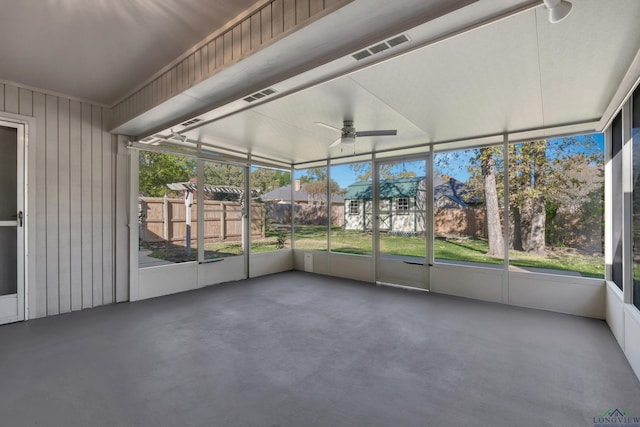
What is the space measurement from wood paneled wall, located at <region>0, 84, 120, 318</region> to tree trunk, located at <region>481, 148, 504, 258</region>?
5833mm

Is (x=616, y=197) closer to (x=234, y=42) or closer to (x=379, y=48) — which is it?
(x=379, y=48)

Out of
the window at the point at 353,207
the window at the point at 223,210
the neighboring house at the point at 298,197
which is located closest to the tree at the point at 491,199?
the window at the point at 353,207

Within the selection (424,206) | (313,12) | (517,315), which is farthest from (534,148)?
(313,12)

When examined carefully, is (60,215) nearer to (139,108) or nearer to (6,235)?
(6,235)

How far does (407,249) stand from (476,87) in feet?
10.4

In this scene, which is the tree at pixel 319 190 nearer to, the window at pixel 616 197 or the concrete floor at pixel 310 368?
the concrete floor at pixel 310 368

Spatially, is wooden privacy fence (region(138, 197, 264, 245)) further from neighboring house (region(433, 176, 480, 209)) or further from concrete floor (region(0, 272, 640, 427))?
neighboring house (region(433, 176, 480, 209))

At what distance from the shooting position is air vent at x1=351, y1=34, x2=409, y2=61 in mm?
1860

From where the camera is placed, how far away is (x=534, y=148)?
476 centimetres

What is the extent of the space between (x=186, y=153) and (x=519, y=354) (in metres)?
5.22

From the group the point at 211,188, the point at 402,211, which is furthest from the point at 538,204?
the point at 211,188

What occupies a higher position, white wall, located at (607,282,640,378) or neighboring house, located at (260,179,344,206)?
neighboring house, located at (260,179,344,206)

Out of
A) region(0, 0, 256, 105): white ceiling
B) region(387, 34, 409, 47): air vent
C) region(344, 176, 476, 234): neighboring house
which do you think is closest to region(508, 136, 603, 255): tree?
region(344, 176, 476, 234): neighboring house

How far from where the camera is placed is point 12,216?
11.7 feet
